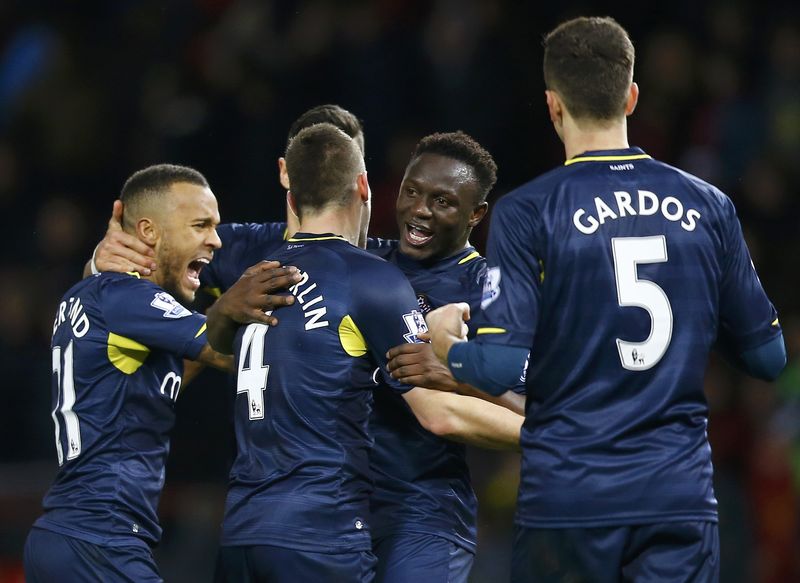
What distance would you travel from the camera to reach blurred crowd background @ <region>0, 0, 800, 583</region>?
9.66m

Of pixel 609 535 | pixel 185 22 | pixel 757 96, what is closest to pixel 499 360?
pixel 609 535

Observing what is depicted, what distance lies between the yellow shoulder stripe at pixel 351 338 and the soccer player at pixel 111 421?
753 mm

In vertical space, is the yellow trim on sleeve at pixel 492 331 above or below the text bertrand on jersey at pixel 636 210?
below

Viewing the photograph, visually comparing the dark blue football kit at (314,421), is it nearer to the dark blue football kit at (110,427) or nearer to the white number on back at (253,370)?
the white number on back at (253,370)

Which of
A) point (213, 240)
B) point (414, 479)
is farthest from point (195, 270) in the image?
point (414, 479)

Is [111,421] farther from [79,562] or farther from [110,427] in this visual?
[79,562]

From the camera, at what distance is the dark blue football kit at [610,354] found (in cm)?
418

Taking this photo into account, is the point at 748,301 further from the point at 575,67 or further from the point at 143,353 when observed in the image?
the point at 143,353

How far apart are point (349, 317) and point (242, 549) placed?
2.95ft

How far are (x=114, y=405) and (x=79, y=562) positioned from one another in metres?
0.63

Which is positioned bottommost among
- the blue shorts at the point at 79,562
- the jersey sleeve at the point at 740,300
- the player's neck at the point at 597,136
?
the blue shorts at the point at 79,562

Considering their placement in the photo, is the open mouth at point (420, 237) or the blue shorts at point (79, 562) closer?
the blue shorts at point (79, 562)

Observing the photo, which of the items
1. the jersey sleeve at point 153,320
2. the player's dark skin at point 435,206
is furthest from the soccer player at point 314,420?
the player's dark skin at point 435,206

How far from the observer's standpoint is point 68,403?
5367 millimetres
